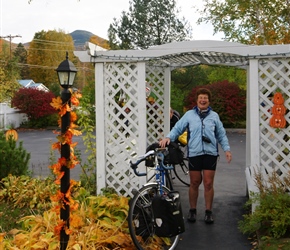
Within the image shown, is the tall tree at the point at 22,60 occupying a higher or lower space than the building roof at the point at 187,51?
higher

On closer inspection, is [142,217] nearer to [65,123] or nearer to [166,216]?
[166,216]

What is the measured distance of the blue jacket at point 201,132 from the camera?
5.41 m

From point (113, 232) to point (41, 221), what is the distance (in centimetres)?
77

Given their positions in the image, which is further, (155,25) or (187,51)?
(155,25)

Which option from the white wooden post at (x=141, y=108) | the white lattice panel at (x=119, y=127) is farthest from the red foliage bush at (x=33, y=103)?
the white wooden post at (x=141, y=108)

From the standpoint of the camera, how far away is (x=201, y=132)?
5.42 m

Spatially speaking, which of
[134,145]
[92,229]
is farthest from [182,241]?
[134,145]

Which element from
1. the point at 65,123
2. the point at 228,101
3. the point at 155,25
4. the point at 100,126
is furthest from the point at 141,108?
the point at 155,25

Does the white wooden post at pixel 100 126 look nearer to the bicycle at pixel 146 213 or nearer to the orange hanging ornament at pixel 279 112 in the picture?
the bicycle at pixel 146 213

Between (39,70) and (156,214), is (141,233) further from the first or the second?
(39,70)

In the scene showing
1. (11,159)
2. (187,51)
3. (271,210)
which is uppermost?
(187,51)

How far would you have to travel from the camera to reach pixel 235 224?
5.64m

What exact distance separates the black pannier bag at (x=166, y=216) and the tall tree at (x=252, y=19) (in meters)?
16.0

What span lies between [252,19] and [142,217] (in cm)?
1773
